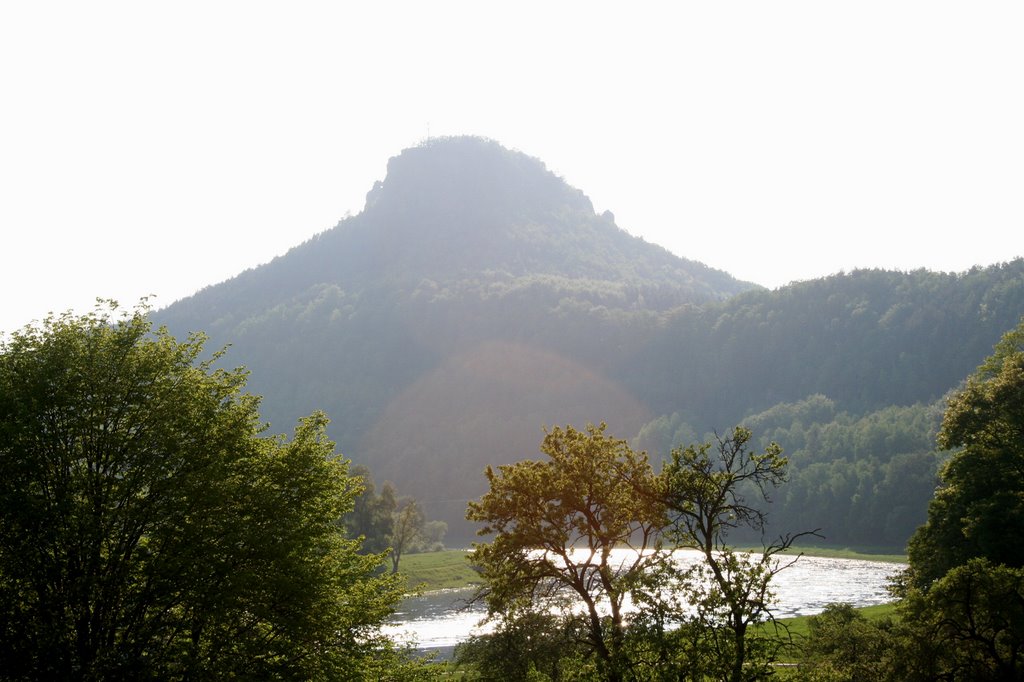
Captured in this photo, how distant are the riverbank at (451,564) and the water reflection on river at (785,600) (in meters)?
3.26

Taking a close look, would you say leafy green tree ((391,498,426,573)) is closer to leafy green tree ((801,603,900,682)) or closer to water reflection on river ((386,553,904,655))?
water reflection on river ((386,553,904,655))

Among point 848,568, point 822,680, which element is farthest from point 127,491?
point 848,568

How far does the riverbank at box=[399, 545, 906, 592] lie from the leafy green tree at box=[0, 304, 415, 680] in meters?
71.5

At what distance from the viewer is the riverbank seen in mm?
115562

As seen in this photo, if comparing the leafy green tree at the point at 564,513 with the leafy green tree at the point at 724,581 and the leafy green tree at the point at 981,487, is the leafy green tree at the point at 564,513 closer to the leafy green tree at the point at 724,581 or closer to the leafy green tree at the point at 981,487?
the leafy green tree at the point at 724,581

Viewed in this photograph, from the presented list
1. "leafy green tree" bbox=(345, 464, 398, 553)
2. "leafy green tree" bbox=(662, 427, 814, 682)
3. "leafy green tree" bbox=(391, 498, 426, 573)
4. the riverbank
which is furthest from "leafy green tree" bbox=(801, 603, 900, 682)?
"leafy green tree" bbox=(391, 498, 426, 573)

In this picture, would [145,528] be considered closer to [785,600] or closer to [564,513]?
[564,513]

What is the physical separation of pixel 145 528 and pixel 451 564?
107457 mm

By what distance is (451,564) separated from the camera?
427 ft

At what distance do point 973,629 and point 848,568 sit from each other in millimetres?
109621

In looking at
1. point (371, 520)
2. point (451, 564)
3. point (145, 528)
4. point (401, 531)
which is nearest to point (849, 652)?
point (145, 528)

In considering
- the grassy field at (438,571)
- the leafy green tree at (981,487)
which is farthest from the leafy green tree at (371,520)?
the leafy green tree at (981,487)

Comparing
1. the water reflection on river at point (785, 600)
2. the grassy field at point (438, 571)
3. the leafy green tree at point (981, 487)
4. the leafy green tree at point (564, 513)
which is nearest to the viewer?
the leafy green tree at point (564, 513)

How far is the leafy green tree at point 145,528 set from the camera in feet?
81.1
